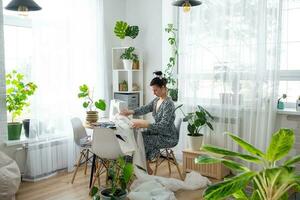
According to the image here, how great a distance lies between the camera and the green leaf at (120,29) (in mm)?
4566

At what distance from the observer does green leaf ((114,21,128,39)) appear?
15.0 feet

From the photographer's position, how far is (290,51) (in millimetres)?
3531

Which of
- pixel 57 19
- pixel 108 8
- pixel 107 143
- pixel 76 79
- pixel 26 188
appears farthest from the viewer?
pixel 108 8

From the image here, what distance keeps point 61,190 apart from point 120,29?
2425mm

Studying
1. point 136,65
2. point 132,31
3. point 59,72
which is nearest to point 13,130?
point 59,72

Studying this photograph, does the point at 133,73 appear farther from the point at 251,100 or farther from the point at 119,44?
the point at 251,100

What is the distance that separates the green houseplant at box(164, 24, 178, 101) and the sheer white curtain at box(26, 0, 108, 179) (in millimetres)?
1062

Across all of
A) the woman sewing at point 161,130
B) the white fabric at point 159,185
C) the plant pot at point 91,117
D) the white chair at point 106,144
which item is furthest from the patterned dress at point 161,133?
the plant pot at point 91,117

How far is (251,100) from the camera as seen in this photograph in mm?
3701

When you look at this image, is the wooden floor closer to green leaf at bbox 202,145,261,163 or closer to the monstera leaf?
green leaf at bbox 202,145,261,163

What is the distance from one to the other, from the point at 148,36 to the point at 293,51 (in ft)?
7.14

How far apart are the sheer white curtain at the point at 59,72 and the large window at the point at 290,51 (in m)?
2.52

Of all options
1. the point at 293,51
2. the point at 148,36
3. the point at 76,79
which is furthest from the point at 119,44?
the point at 293,51

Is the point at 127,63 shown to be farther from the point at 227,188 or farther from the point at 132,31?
the point at 227,188
